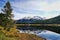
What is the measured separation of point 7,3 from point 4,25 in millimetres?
8588

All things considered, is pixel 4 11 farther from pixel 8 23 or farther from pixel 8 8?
pixel 8 23

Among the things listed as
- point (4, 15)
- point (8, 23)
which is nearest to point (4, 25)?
point (8, 23)

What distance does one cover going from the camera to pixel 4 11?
59906 mm

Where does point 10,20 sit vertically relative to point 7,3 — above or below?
below

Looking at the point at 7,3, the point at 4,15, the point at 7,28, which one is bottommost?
the point at 7,28

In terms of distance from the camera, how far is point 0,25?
56625 mm

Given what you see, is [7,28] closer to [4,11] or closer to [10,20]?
[10,20]

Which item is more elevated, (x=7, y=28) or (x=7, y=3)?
(x=7, y=3)

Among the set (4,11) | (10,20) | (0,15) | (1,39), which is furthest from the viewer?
(4,11)

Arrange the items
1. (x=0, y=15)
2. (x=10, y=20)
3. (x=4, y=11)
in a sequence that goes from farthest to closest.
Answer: (x=4, y=11) < (x=0, y=15) < (x=10, y=20)

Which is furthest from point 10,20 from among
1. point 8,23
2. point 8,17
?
point 8,17

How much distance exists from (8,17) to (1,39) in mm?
27437

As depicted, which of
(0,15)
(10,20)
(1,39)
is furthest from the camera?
(0,15)

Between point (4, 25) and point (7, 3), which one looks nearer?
point (4, 25)
